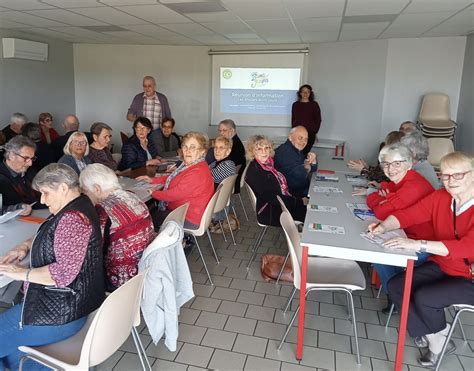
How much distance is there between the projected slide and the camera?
7.09 metres

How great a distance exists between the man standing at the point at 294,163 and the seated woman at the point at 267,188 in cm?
26

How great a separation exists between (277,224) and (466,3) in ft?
9.68

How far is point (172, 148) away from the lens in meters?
5.24

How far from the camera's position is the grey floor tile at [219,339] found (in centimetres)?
232

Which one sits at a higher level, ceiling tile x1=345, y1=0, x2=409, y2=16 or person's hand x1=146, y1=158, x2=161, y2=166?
ceiling tile x1=345, y1=0, x2=409, y2=16

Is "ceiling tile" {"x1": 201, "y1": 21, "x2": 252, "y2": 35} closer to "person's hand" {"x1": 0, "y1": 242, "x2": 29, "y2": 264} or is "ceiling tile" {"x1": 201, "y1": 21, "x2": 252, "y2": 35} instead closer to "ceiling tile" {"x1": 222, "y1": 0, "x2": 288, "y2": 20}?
"ceiling tile" {"x1": 222, "y1": 0, "x2": 288, "y2": 20}

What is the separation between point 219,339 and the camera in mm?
2385

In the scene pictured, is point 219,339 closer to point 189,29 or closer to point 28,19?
point 189,29

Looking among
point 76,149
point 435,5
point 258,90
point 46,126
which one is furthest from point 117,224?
point 258,90

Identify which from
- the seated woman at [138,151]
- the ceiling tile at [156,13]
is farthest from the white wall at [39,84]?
the seated woman at [138,151]

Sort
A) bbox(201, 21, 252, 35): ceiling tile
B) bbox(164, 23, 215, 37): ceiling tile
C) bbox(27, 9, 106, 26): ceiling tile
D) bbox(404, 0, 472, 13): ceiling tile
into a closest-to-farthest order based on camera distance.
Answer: bbox(404, 0, 472, 13): ceiling tile
bbox(27, 9, 106, 26): ceiling tile
bbox(201, 21, 252, 35): ceiling tile
bbox(164, 23, 215, 37): ceiling tile

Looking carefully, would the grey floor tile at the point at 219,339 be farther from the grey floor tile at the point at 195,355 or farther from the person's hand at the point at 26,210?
the person's hand at the point at 26,210

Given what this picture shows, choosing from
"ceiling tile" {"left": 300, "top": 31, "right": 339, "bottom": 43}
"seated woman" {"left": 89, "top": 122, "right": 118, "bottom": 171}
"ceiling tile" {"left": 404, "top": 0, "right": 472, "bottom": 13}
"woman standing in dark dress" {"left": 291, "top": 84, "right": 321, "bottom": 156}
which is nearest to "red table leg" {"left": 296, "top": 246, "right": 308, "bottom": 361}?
"seated woman" {"left": 89, "top": 122, "right": 118, "bottom": 171}

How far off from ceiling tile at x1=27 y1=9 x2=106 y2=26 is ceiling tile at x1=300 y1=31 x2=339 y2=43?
9.67 ft
